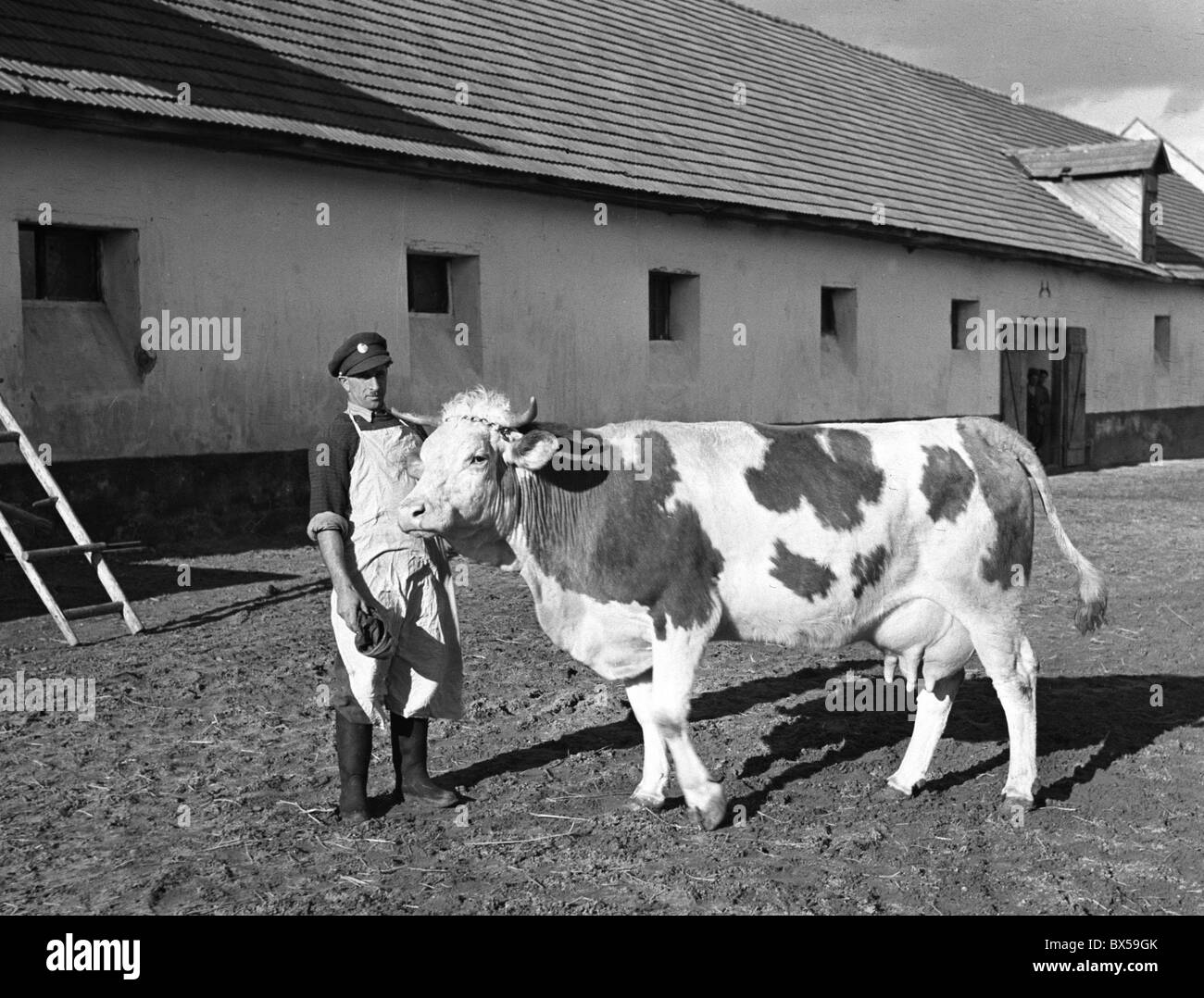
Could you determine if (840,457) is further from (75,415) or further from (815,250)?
(815,250)

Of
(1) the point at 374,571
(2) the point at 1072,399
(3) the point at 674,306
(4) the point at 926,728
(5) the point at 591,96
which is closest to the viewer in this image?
(1) the point at 374,571

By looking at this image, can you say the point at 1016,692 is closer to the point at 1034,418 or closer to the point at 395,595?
the point at 395,595

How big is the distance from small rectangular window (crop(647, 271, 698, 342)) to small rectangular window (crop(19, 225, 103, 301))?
23.1 feet

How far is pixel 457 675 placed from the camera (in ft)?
15.6

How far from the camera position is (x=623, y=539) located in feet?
14.8

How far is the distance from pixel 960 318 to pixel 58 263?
1453cm

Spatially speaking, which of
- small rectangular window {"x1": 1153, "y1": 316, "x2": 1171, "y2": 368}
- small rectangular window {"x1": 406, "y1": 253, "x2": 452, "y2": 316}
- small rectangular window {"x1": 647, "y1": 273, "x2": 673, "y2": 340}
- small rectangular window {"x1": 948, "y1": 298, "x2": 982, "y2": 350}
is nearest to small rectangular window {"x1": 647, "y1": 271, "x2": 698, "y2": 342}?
small rectangular window {"x1": 647, "y1": 273, "x2": 673, "y2": 340}

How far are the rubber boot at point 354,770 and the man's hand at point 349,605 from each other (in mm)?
489

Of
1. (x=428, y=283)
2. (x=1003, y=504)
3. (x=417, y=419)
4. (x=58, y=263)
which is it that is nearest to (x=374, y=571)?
(x=417, y=419)

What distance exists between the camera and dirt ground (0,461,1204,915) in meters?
3.96

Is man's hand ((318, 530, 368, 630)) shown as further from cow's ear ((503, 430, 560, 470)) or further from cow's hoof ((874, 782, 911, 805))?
cow's hoof ((874, 782, 911, 805))

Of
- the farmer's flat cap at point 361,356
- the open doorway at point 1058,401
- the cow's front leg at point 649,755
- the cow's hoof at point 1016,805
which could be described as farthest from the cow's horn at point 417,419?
the open doorway at point 1058,401
